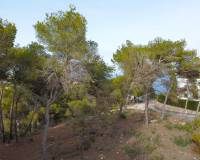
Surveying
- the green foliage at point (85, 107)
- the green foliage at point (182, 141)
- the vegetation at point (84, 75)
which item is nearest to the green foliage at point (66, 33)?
Answer: the vegetation at point (84, 75)

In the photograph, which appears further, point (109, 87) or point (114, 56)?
point (114, 56)

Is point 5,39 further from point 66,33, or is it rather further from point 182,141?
point 182,141

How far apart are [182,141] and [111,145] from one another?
2896mm

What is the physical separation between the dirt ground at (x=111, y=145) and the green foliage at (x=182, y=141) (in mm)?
158

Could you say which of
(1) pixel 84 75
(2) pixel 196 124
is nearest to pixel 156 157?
(1) pixel 84 75

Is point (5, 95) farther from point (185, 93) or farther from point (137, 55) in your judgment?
point (185, 93)

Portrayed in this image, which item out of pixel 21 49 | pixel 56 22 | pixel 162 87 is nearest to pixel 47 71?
pixel 56 22

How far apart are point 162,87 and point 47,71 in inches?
329

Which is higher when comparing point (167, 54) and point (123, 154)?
point (167, 54)

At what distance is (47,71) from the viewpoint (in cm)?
1270

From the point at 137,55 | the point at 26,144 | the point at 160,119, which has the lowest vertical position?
the point at 26,144

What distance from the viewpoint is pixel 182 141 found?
14.3 m

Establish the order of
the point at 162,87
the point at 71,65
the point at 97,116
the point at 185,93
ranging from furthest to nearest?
1. the point at 185,93
2. the point at 162,87
3. the point at 97,116
4. the point at 71,65

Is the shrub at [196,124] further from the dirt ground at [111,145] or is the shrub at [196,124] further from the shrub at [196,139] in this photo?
the shrub at [196,139]
